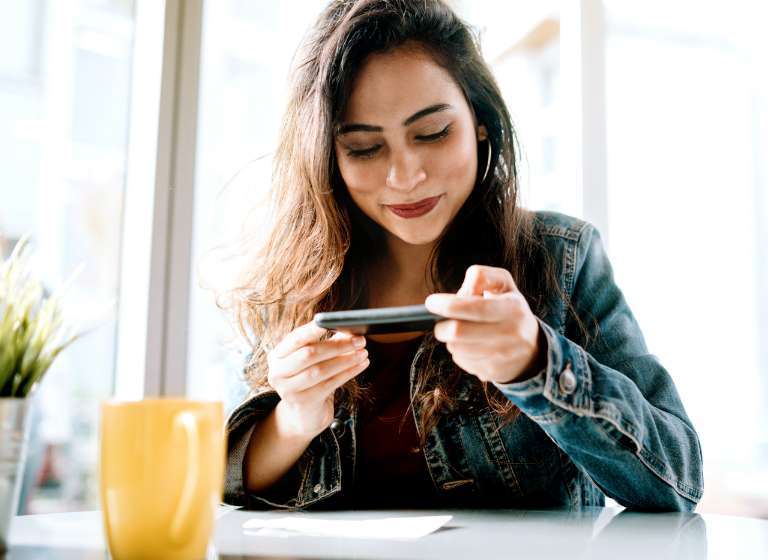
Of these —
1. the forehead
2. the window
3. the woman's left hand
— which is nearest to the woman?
the forehead

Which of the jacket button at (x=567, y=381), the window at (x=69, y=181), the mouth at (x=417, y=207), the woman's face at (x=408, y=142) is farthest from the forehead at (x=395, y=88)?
the window at (x=69, y=181)

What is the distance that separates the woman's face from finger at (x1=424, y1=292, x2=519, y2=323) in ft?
1.50

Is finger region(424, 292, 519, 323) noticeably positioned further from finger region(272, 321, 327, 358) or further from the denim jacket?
finger region(272, 321, 327, 358)

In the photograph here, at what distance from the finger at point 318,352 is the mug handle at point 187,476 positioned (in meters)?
0.33

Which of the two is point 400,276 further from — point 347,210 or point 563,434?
point 563,434

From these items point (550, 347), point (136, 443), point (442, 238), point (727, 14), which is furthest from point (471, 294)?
point (727, 14)

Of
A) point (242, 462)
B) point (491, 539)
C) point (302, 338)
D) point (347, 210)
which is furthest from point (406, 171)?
point (491, 539)

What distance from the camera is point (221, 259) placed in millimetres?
1377

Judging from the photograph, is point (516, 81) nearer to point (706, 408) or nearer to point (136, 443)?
point (706, 408)

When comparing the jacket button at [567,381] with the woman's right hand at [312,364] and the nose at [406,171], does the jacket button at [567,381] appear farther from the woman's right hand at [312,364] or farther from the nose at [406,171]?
the nose at [406,171]

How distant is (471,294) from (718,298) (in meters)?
1.73

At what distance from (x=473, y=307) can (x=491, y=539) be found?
223 millimetres

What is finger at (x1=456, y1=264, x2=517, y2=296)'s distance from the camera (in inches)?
29.5

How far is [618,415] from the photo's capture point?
81 cm
